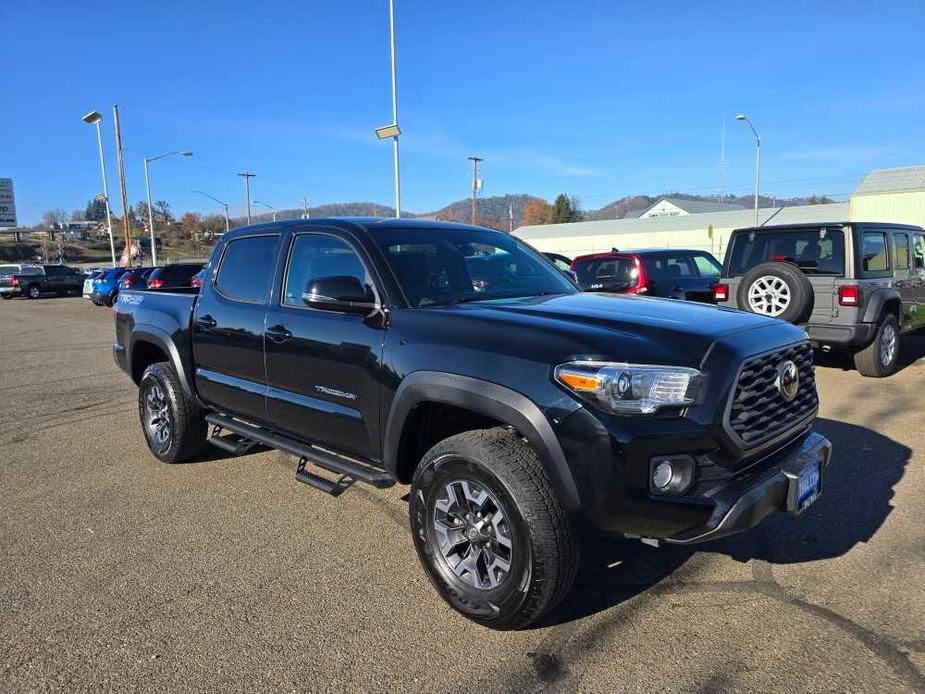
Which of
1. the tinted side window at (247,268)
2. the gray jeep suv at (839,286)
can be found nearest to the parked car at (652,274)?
the gray jeep suv at (839,286)

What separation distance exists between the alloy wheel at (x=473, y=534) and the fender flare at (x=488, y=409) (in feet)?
1.11

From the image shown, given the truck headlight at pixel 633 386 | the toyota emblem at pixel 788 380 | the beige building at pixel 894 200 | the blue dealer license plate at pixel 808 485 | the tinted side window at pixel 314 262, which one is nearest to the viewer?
the truck headlight at pixel 633 386

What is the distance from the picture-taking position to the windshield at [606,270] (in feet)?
35.8

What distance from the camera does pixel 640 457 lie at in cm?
254

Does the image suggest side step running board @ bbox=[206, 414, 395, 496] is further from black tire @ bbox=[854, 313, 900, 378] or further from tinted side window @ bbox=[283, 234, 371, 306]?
black tire @ bbox=[854, 313, 900, 378]

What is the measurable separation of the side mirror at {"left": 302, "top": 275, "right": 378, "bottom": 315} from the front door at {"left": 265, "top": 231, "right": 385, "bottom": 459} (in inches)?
2.8

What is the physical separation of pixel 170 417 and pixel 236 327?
130 centimetres

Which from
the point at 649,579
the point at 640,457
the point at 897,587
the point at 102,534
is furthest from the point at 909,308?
the point at 102,534

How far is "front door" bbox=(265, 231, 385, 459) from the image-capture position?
136 inches

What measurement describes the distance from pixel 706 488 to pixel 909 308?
7.76 metres

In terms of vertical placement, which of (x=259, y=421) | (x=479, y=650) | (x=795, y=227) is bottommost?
(x=479, y=650)

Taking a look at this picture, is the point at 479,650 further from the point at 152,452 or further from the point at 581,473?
the point at 152,452

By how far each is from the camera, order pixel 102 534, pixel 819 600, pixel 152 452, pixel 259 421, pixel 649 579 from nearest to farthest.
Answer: pixel 819 600, pixel 649 579, pixel 102 534, pixel 259 421, pixel 152 452

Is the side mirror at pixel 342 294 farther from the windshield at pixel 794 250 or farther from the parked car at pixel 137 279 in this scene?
the parked car at pixel 137 279
